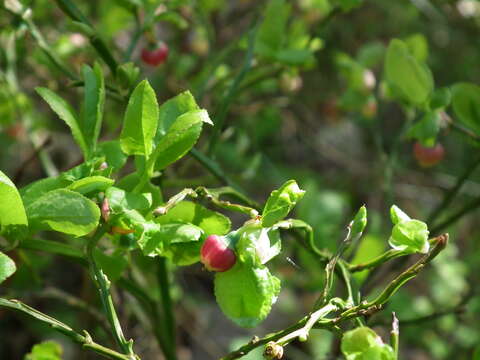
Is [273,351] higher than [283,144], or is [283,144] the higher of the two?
[273,351]

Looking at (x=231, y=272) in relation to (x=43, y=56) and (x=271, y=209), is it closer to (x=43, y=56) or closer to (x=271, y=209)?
(x=271, y=209)

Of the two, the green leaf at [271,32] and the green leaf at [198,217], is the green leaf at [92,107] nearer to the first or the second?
the green leaf at [198,217]

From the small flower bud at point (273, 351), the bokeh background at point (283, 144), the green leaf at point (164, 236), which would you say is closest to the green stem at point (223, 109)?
the bokeh background at point (283, 144)

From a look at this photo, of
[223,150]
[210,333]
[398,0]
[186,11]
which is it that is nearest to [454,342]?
[210,333]

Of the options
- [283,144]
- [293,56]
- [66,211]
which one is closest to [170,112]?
[66,211]

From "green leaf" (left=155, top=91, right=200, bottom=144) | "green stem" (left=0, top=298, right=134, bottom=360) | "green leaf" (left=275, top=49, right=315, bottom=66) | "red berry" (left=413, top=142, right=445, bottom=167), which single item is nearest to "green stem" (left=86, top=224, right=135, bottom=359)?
"green stem" (left=0, top=298, right=134, bottom=360)

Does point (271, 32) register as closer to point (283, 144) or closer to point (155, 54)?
point (155, 54)

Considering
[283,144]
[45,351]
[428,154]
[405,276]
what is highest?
[405,276]
